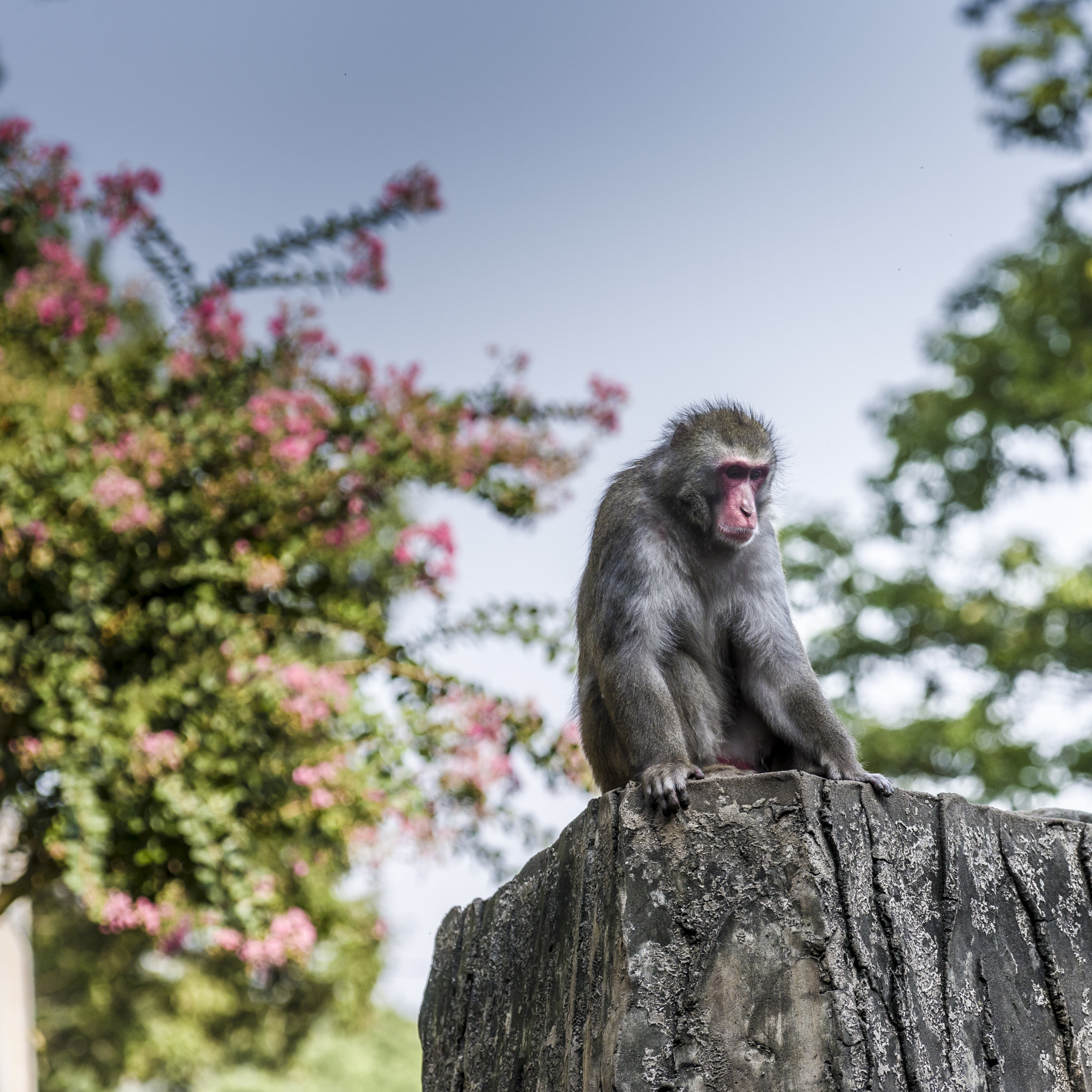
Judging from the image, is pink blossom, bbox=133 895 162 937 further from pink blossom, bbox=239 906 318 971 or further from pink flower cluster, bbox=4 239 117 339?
pink flower cluster, bbox=4 239 117 339

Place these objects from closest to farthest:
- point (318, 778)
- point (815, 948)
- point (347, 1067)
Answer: point (815, 948), point (318, 778), point (347, 1067)

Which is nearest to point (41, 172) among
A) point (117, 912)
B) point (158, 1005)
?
point (117, 912)

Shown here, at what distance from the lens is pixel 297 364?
655 centimetres

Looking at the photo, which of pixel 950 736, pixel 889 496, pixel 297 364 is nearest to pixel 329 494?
pixel 297 364

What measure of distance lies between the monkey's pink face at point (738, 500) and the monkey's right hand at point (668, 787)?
37.1 inches

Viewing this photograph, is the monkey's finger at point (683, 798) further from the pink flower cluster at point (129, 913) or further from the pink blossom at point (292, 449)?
the pink blossom at point (292, 449)

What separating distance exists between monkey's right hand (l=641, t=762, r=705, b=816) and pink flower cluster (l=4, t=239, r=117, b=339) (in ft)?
17.4

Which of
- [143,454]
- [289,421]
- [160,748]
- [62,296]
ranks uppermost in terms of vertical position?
[62,296]

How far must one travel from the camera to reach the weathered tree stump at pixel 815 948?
2389 millimetres

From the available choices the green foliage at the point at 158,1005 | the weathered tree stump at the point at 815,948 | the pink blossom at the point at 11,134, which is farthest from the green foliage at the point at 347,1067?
the weathered tree stump at the point at 815,948

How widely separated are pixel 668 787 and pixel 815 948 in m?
0.46

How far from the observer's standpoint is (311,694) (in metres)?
5.78

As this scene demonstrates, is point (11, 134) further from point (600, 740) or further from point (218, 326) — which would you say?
point (600, 740)

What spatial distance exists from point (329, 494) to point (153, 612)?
110cm
